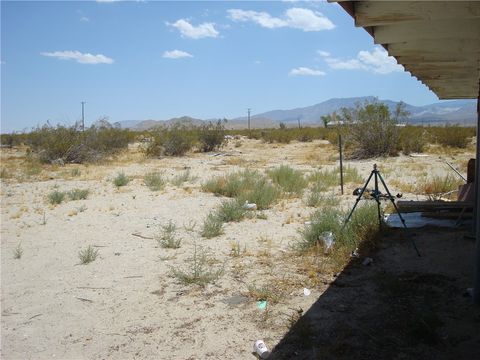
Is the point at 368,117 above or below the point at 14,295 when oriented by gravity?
above

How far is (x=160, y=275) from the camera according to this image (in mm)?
6641

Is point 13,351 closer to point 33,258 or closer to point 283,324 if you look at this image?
point 283,324

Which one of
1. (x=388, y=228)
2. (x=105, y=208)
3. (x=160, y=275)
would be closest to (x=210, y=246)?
(x=160, y=275)

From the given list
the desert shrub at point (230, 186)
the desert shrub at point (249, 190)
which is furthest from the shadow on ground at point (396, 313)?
the desert shrub at point (230, 186)

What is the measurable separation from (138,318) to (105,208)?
6.59m

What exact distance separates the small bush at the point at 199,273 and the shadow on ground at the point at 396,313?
4.92ft

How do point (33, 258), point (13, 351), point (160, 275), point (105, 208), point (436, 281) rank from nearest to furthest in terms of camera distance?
point (13, 351) < point (436, 281) < point (160, 275) < point (33, 258) < point (105, 208)

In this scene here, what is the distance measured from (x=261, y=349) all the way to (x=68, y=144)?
21391 millimetres

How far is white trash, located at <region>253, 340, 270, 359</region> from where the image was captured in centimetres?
438

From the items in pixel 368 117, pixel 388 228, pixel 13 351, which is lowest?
pixel 13 351

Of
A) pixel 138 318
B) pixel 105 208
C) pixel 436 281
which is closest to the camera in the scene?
pixel 138 318

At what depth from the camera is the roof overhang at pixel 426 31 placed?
3.53m

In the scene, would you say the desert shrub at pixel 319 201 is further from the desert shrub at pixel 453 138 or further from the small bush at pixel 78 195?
the desert shrub at pixel 453 138

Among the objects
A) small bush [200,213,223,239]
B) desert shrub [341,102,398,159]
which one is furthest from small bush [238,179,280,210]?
desert shrub [341,102,398,159]
